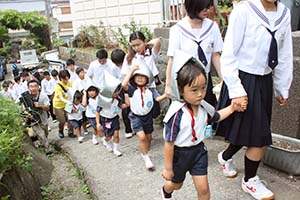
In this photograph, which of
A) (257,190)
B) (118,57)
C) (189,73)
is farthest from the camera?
(118,57)

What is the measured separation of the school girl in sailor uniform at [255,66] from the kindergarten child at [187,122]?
19 centimetres

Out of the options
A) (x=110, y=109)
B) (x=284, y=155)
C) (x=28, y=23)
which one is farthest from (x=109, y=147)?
(x=28, y=23)

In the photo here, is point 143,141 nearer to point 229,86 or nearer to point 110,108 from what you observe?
point 110,108

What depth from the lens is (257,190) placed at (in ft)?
9.59

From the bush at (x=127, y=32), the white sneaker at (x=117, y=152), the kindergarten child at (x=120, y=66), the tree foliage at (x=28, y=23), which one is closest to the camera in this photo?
the white sneaker at (x=117, y=152)

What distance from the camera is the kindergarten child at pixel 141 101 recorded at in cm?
398

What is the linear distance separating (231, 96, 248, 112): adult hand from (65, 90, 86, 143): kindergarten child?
3920 mm

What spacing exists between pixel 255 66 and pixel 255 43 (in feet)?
0.61

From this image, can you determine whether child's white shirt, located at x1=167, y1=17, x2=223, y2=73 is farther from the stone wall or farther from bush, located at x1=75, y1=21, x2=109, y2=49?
bush, located at x1=75, y1=21, x2=109, y2=49

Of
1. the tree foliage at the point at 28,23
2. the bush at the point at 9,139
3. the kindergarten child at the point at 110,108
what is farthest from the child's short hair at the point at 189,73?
the tree foliage at the point at 28,23

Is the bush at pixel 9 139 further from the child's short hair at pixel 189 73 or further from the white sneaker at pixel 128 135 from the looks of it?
the white sneaker at pixel 128 135

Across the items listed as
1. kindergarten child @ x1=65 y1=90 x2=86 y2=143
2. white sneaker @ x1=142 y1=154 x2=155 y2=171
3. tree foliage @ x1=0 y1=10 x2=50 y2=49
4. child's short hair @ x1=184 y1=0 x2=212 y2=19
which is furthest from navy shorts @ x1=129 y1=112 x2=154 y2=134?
tree foliage @ x1=0 y1=10 x2=50 y2=49

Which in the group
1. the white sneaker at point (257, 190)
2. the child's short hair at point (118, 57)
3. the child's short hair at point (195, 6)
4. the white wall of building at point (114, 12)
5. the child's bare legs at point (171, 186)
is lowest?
the white sneaker at point (257, 190)

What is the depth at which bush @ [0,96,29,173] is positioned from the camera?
9.37 feet
